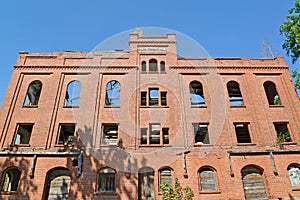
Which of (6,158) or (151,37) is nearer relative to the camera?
(6,158)

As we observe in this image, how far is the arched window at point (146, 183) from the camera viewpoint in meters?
14.6

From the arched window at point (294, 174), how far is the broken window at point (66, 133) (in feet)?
47.4

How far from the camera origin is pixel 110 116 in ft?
56.2

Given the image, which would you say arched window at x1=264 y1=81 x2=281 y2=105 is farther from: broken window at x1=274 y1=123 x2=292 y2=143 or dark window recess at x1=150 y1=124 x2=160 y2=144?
dark window recess at x1=150 y1=124 x2=160 y2=144

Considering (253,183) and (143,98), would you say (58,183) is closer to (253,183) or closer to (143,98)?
(143,98)

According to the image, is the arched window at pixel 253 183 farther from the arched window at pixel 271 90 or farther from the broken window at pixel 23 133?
the broken window at pixel 23 133

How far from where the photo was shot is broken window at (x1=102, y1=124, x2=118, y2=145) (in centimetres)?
1724

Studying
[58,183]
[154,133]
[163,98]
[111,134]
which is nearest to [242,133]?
[163,98]

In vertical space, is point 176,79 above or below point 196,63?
below

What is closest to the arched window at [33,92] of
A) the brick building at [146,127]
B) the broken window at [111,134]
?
the brick building at [146,127]

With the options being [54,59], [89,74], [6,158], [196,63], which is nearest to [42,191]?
[6,158]

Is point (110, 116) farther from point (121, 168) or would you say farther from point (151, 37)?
point (151, 37)

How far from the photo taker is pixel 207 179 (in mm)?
15078

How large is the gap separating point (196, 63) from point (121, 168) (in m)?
10.2
